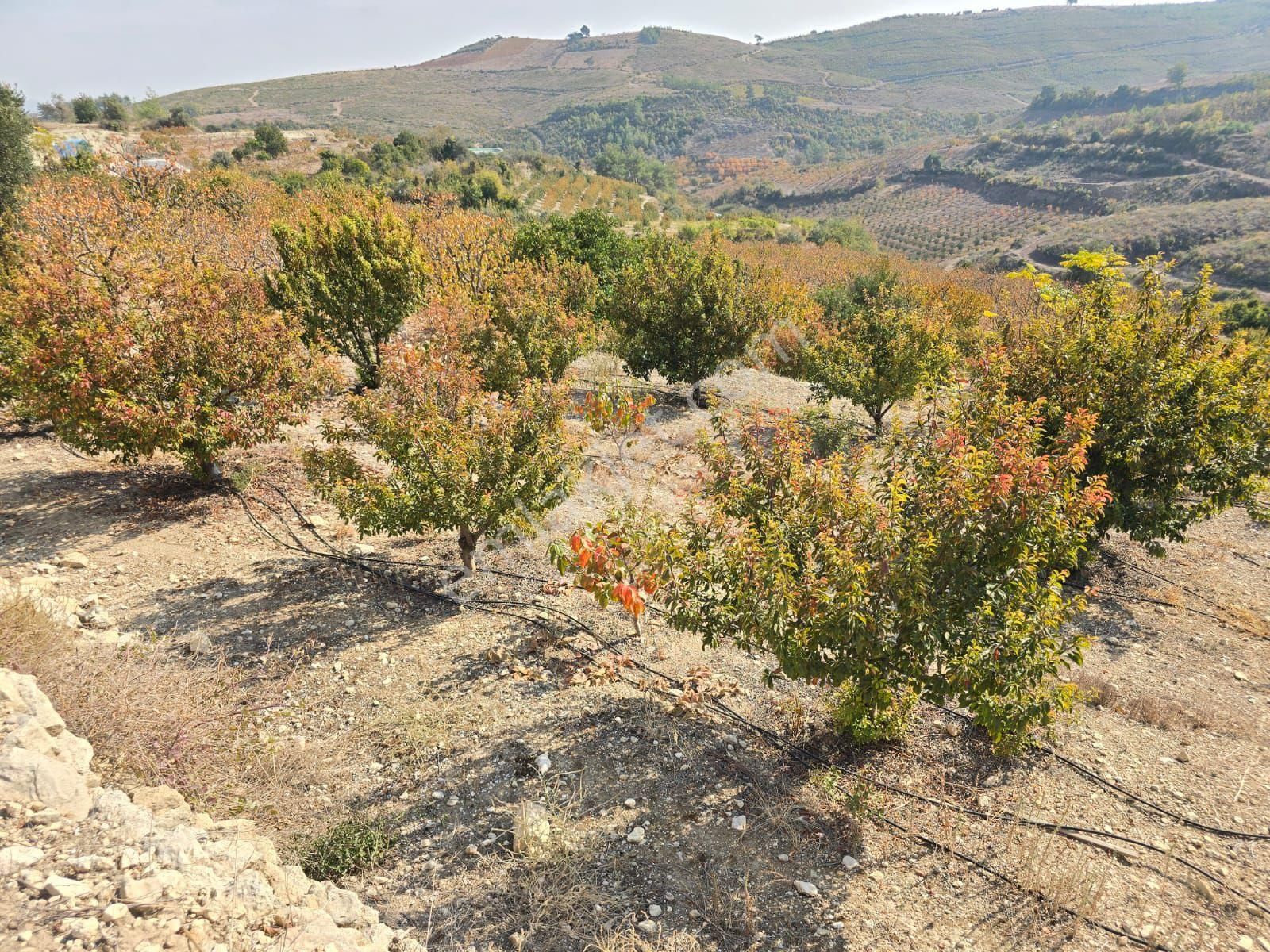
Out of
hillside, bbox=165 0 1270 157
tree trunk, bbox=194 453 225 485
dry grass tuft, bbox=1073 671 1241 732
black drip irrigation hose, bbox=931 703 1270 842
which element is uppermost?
hillside, bbox=165 0 1270 157

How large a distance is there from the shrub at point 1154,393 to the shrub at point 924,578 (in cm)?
393

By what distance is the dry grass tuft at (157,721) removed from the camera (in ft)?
15.7

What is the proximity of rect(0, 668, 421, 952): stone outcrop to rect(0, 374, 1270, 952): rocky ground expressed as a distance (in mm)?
621

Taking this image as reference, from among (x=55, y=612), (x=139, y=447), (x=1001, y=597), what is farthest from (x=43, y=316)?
(x=1001, y=597)

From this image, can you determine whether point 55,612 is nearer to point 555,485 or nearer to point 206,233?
point 555,485

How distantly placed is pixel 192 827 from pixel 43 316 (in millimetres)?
7147

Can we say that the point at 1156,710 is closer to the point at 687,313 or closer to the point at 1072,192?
the point at 687,313

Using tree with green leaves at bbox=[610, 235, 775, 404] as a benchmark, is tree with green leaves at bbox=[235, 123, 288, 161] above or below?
above

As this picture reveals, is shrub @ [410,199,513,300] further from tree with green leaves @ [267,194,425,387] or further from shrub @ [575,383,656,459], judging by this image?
shrub @ [575,383,656,459]

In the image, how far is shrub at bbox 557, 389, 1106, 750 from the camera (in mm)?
4629

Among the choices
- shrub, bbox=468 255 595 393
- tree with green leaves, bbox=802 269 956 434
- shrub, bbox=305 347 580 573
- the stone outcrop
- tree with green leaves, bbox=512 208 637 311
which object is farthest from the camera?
tree with green leaves, bbox=512 208 637 311

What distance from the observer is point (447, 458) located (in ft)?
22.4

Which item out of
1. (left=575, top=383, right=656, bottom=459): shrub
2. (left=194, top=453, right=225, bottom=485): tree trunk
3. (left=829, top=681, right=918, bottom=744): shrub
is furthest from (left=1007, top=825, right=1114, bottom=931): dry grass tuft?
(left=194, top=453, right=225, bottom=485): tree trunk

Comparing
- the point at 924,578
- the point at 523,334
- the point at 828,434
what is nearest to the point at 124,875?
the point at 924,578
